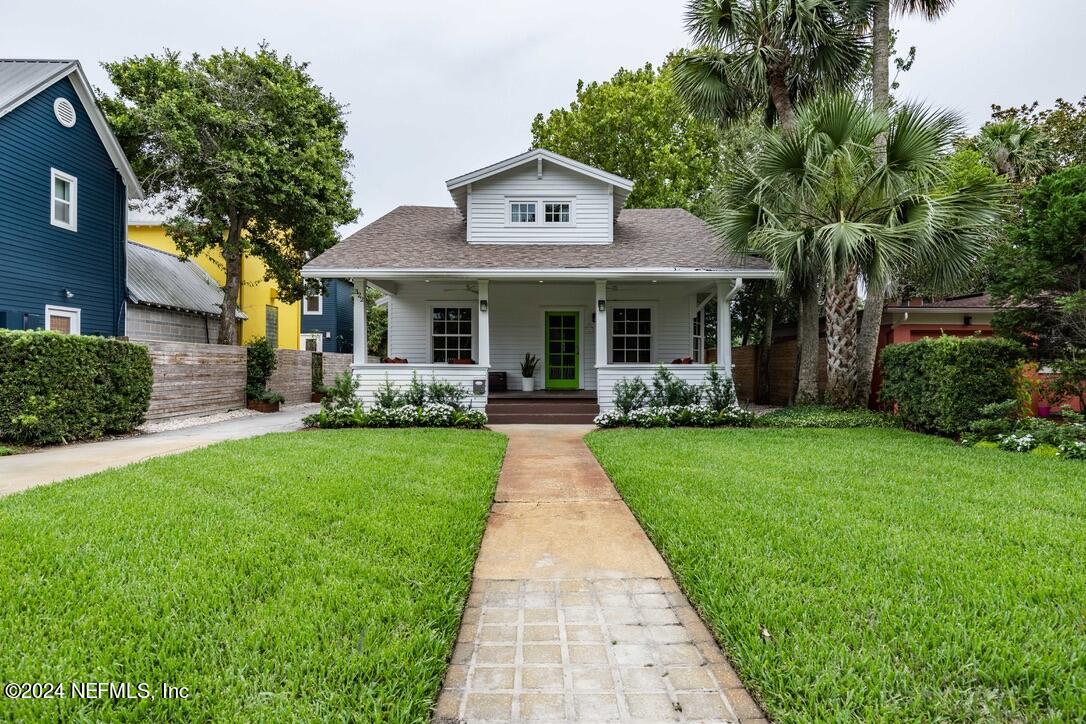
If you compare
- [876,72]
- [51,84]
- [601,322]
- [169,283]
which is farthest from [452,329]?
[876,72]

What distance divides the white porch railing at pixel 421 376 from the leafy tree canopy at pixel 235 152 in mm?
6741

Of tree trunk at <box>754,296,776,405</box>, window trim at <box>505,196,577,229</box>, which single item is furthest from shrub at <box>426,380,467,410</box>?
tree trunk at <box>754,296,776,405</box>

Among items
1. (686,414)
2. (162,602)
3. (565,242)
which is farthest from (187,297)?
(162,602)

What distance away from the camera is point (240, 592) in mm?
2689

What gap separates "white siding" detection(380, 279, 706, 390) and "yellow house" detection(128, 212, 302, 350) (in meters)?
7.54

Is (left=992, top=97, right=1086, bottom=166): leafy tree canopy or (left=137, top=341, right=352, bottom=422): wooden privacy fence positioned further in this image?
(left=992, top=97, right=1086, bottom=166): leafy tree canopy

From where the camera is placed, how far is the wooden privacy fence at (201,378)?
35.7 feet

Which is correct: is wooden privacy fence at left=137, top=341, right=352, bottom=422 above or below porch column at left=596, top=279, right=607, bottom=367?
below

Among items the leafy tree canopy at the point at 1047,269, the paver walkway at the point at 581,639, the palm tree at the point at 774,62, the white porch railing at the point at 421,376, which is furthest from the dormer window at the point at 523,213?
the paver walkway at the point at 581,639

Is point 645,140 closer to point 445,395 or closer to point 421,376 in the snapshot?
point 421,376

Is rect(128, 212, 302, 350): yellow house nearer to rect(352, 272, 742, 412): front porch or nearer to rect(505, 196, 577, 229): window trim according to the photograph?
rect(352, 272, 742, 412): front porch

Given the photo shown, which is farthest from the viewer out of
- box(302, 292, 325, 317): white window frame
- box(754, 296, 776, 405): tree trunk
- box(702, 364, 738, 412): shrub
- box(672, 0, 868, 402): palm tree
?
box(302, 292, 325, 317): white window frame

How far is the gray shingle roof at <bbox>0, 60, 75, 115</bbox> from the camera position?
10.9 m

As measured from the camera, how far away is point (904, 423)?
30.5 ft
